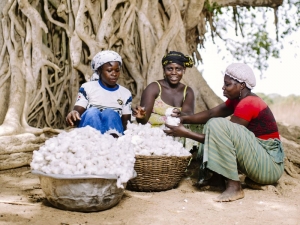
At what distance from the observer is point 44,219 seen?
8.07ft

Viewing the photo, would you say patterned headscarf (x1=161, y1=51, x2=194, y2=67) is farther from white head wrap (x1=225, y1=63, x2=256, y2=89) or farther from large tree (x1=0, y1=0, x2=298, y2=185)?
large tree (x1=0, y1=0, x2=298, y2=185)

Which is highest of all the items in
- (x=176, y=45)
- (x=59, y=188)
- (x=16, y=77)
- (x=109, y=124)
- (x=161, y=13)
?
(x=161, y=13)

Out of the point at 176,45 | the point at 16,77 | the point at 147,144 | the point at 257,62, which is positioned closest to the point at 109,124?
the point at 147,144

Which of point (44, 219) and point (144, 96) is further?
point (144, 96)

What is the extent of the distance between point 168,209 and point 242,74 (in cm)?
120

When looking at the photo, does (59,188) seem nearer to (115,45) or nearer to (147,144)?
(147,144)

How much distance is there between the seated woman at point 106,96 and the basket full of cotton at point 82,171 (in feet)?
2.51

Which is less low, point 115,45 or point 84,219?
point 115,45

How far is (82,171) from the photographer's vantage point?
8.29ft

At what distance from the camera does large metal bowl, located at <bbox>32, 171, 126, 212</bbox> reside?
2.53m

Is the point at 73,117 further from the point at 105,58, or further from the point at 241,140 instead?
the point at 241,140

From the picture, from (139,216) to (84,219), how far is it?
1.17 feet

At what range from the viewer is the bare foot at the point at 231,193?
303 cm

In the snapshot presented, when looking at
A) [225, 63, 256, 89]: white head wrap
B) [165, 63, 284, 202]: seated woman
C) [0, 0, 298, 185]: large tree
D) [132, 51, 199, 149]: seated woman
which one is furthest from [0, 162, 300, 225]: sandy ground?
[0, 0, 298, 185]: large tree
